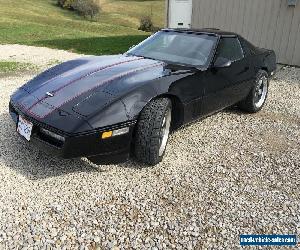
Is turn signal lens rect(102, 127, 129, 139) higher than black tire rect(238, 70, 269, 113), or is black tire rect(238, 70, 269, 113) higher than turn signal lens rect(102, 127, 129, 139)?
turn signal lens rect(102, 127, 129, 139)

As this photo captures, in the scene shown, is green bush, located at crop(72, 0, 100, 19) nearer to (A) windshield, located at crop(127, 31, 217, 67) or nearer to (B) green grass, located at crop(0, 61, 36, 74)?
(B) green grass, located at crop(0, 61, 36, 74)

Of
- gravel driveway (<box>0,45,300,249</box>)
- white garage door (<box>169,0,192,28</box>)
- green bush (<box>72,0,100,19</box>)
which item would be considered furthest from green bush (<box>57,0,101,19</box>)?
gravel driveway (<box>0,45,300,249</box>)

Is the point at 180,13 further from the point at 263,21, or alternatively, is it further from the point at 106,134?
the point at 106,134

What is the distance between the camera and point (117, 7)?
56562mm

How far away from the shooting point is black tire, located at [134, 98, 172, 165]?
3.56 m

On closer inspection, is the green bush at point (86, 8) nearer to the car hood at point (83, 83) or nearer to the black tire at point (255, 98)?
the black tire at point (255, 98)

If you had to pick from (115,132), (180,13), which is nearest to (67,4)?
(180,13)

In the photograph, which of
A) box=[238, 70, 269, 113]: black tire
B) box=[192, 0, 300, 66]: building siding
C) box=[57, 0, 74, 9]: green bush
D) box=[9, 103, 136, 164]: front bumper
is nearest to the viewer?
box=[9, 103, 136, 164]: front bumper

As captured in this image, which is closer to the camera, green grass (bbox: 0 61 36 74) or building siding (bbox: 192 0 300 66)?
green grass (bbox: 0 61 36 74)

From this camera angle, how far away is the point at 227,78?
4.74 meters

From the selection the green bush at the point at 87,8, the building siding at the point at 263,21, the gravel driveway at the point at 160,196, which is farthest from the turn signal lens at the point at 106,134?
the green bush at the point at 87,8

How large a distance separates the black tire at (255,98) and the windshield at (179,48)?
1.30 metres

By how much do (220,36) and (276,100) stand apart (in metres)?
2.63

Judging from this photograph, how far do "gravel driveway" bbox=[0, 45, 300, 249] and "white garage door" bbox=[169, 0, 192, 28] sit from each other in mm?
7886
